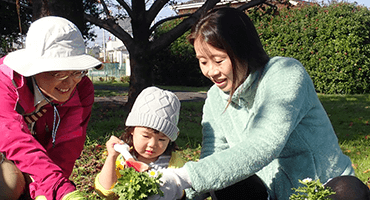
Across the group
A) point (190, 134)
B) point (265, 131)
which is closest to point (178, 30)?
point (190, 134)

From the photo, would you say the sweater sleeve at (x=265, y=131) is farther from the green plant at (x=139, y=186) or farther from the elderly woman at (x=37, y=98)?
the elderly woman at (x=37, y=98)

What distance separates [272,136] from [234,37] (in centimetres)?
60

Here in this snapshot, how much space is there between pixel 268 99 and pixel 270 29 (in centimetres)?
1339

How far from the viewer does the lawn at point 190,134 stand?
3.88 m

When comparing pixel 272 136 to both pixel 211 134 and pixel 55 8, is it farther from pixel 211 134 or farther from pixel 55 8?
pixel 55 8

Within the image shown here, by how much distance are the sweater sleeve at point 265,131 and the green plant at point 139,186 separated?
0.64 ft

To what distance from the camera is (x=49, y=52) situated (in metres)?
2.06

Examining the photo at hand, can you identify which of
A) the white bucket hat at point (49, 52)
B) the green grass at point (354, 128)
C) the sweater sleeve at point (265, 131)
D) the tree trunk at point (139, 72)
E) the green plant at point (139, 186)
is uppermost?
the white bucket hat at point (49, 52)

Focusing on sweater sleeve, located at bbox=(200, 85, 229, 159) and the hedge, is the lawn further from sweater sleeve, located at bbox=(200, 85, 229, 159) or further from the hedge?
the hedge

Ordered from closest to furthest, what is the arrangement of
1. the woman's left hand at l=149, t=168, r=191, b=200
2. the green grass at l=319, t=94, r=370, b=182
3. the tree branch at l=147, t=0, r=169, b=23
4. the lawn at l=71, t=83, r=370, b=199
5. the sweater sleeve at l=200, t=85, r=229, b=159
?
the woman's left hand at l=149, t=168, r=191, b=200 < the sweater sleeve at l=200, t=85, r=229, b=159 < the lawn at l=71, t=83, r=370, b=199 < the green grass at l=319, t=94, r=370, b=182 < the tree branch at l=147, t=0, r=169, b=23

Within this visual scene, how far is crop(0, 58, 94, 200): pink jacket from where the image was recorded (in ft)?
6.19

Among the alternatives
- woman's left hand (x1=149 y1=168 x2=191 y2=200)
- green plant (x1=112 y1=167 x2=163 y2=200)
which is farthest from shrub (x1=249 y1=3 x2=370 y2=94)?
green plant (x1=112 y1=167 x2=163 y2=200)

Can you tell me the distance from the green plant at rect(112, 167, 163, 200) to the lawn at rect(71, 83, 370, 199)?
1872 mm

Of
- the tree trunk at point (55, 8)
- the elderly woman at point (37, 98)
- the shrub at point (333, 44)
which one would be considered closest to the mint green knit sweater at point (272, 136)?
the elderly woman at point (37, 98)
